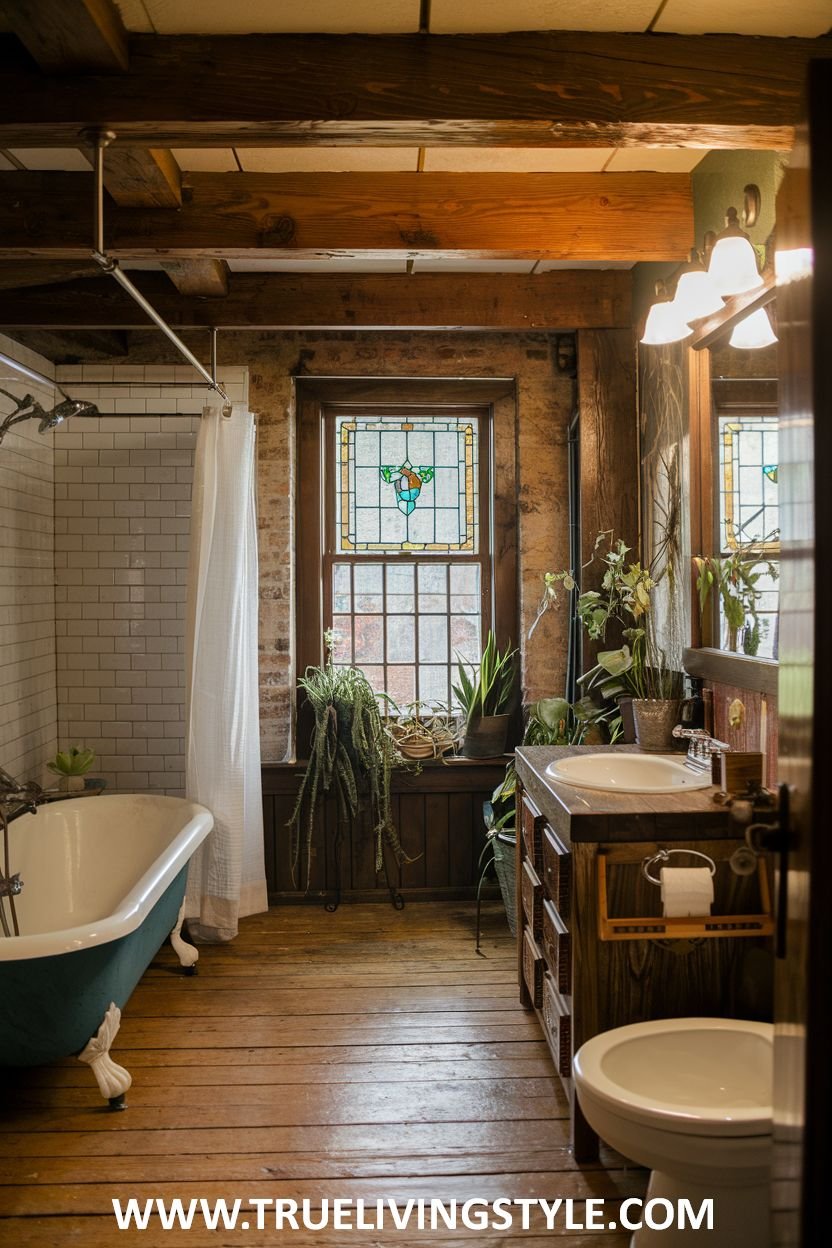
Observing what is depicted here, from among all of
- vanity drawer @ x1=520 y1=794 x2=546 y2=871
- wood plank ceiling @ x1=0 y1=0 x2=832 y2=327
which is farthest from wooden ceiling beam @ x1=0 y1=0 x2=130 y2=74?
vanity drawer @ x1=520 y1=794 x2=546 y2=871

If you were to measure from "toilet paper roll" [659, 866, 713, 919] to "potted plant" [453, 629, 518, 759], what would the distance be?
2.10 m

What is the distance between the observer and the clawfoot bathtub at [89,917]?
2.37 meters

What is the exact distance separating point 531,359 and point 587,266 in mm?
511

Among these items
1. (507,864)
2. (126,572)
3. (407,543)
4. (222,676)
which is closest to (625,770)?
(507,864)

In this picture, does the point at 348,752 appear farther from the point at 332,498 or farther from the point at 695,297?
the point at 695,297

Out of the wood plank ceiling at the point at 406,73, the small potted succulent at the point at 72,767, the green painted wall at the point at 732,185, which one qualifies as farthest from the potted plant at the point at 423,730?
the wood plank ceiling at the point at 406,73

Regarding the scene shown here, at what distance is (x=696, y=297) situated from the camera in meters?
2.82

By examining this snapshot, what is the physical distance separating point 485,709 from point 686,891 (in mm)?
2187

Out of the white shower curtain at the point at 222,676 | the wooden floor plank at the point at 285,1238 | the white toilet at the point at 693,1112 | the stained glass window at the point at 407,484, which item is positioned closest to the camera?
the white toilet at the point at 693,1112

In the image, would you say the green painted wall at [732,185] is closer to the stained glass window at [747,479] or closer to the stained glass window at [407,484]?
the stained glass window at [747,479]

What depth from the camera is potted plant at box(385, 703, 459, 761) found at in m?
4.22

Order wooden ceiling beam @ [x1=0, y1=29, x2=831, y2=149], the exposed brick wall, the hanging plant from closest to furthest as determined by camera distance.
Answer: wooden ceiling beam @ [x1=0, y1=29, x2=831, y2=149] → the hanging plant → the exposed brick wall

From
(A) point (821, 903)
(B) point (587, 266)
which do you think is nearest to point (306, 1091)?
(A) point (821, 903)

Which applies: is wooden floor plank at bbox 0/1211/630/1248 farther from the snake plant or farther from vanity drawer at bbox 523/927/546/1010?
the snake plant
